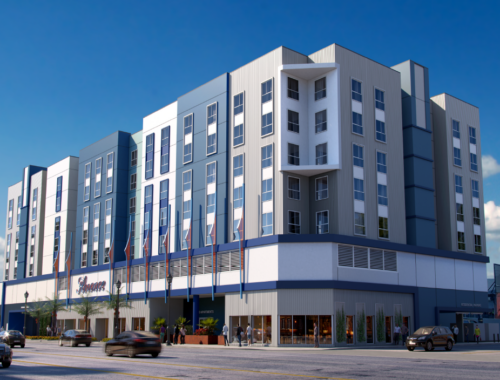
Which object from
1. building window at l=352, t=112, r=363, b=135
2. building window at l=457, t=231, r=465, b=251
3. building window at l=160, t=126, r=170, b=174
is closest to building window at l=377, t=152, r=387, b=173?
building window at l=352, t=112, r=363, b=135

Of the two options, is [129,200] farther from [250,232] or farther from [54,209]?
[250,232]

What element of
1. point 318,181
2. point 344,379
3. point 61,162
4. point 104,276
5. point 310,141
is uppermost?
point 61,162

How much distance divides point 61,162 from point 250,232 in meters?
46.2

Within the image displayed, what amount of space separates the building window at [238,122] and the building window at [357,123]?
1057 centimetres

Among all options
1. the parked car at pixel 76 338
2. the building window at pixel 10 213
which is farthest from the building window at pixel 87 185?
the parked car at pixel 76 338

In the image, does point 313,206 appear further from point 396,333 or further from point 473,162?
point 473,162

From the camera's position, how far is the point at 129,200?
230 feet

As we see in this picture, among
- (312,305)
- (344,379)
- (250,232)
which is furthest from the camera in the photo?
(250,232)

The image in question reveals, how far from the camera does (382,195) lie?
167 ft

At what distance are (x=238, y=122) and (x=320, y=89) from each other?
856 centimetres

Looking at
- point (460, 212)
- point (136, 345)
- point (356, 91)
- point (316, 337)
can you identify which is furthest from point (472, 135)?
point (136, 345)

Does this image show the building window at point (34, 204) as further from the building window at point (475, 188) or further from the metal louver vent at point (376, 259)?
the building window at point (475, 188)

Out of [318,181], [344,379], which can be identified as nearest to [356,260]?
[318,181]

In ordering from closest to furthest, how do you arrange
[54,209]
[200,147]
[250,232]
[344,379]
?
1. [344,379]
2. [250,232]
3. [200,147]
4. [54,209]
